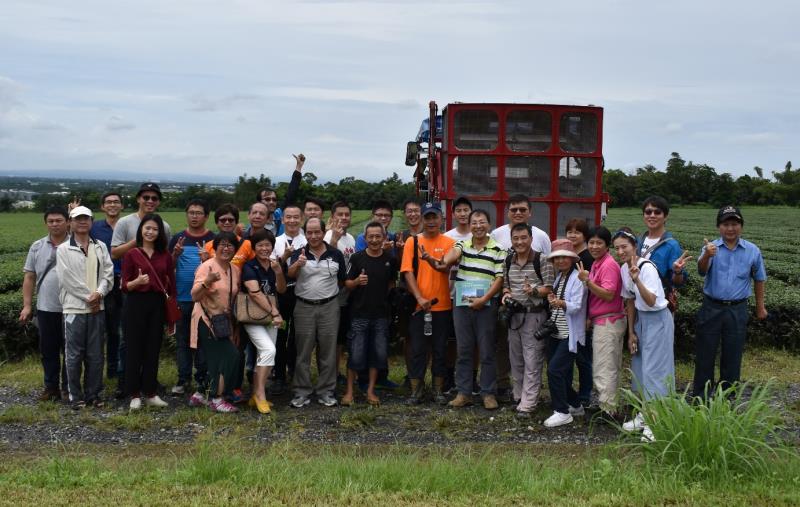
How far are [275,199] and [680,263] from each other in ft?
13.1

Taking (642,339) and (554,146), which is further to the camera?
(554,146)

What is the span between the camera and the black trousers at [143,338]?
22.3ft

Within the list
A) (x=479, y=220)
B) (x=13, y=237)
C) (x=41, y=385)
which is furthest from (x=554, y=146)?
(x=13, y=237)

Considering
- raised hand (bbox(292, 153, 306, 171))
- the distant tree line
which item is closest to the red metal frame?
raised hand (bbox(292, 153, 306, 171))

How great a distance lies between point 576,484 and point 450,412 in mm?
2266

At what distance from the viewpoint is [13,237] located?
28641 mm

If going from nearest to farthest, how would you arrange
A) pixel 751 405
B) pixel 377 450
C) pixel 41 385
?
pixel 751 405
pixel 377 450
pixel 41 385

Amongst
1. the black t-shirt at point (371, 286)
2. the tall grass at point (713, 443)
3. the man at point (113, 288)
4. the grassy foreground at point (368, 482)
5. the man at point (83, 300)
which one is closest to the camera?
the grassy foreground at point (368, 482)

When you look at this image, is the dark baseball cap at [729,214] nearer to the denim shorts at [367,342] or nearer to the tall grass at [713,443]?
the tall grass at [713,443]

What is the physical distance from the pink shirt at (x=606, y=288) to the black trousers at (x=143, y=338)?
147 inches

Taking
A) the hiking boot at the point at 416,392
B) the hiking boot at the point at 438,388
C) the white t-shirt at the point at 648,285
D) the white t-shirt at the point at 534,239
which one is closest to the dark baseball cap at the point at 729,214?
the white t-shirt at the point at 648,285

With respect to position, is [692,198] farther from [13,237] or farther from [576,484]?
[576,484]

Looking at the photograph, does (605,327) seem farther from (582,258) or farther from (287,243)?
(287,243)

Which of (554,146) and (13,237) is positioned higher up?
(554,146)
